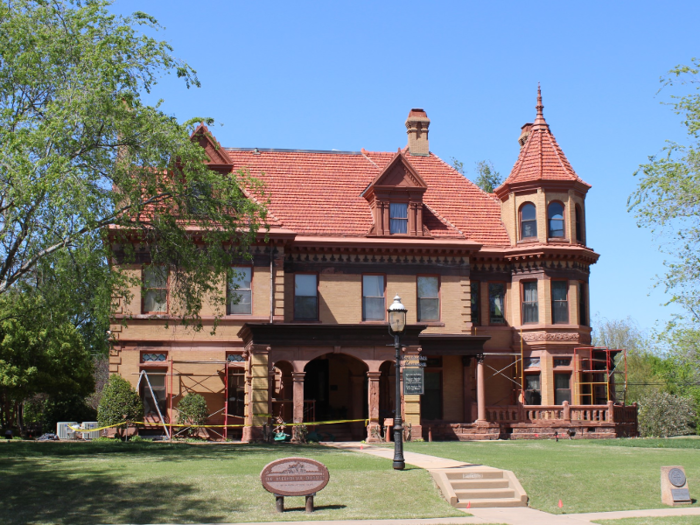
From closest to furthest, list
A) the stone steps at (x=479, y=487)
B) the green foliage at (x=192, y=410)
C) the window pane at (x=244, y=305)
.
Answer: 1. the stone steps at (x=479, y=487)
2. the green foliage at (x=192, y=410)
3. the window pane at (x=244, y=305)

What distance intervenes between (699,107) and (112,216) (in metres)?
18.1

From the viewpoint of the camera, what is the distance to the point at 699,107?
84.9 ft

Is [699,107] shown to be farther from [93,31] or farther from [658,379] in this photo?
[658,379]

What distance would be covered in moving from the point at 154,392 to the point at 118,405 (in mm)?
2491

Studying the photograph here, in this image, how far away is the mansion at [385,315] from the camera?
3209 centimetres

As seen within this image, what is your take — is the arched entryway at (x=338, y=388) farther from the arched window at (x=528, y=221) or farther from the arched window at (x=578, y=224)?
the arched window at (x=578, y=224)

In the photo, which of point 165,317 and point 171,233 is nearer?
point 171,233

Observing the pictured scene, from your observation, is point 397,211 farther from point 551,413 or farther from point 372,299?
point 551,413

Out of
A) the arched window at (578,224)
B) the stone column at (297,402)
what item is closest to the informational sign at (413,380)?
the stone column at (297,402)

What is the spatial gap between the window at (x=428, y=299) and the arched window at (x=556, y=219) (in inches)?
235

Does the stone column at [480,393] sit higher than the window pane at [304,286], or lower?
lower

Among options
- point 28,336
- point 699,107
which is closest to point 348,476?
point 699,107

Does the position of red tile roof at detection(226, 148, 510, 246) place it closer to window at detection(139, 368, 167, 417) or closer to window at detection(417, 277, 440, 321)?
window at detection(417, 277, 440, 321)

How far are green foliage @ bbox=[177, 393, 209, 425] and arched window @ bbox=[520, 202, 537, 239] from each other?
15974 millimetres
